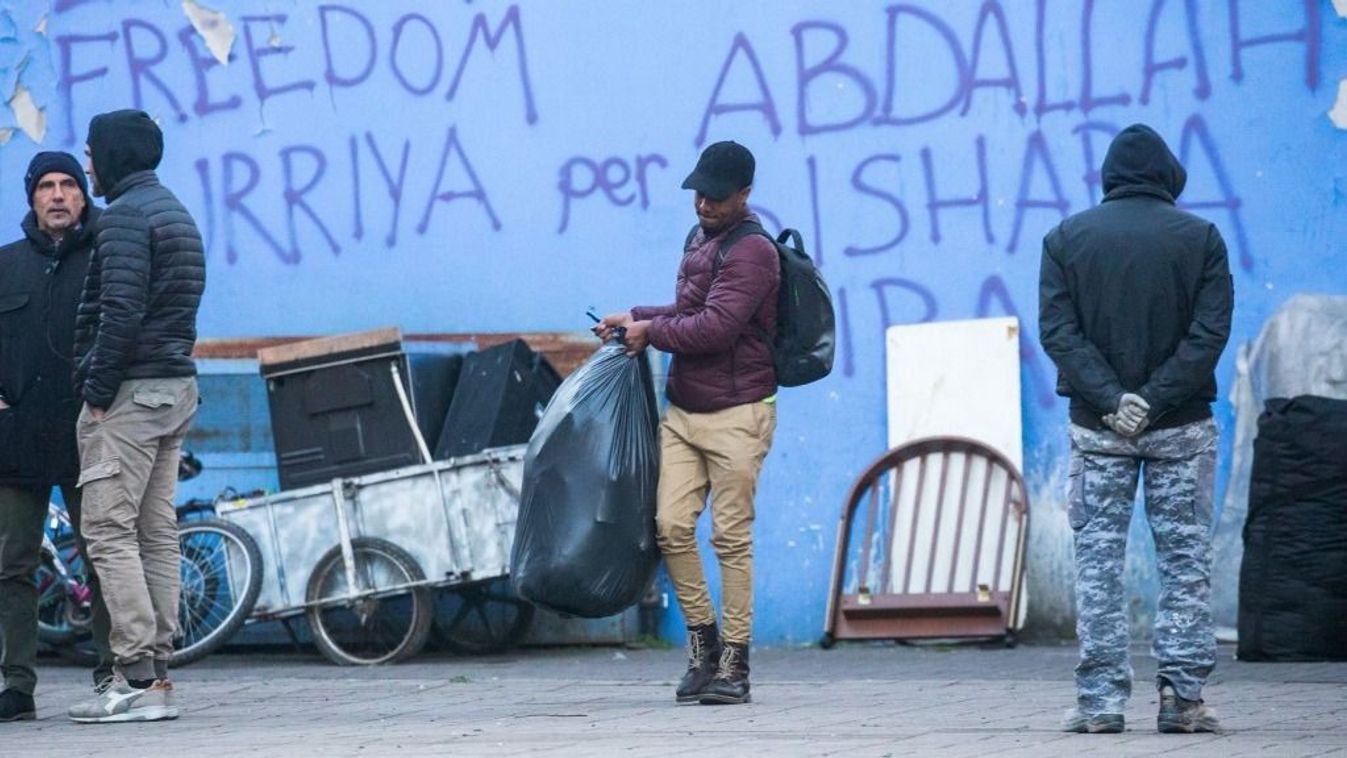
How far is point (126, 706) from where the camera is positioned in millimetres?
7480

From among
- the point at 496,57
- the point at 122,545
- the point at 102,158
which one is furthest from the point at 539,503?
the point at 496,57

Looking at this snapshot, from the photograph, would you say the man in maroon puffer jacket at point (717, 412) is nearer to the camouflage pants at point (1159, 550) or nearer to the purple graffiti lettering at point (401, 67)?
the camouflage pants at point (1159, 550)

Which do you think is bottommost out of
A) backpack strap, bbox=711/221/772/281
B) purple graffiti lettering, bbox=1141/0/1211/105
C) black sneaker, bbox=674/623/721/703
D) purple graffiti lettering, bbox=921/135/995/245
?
black sneaker, bbox=674/623/721/703

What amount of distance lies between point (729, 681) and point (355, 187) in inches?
155

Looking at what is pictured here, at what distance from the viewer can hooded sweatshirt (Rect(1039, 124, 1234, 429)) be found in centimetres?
648

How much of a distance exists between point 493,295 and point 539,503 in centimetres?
288

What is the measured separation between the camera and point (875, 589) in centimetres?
996

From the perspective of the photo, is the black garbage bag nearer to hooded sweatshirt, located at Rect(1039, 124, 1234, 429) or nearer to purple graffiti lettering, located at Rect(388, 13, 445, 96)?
hooded sweatshirt, located at Rect(1039, 124, 1234, 429)

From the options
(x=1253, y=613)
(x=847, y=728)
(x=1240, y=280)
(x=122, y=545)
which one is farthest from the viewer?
(x=1240, y=280)

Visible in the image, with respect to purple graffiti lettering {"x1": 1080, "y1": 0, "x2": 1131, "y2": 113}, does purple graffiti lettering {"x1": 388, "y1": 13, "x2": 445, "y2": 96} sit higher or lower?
higher

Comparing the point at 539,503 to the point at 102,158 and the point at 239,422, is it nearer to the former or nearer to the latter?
the point at 102,158

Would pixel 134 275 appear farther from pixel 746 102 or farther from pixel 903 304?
pixel 903 304

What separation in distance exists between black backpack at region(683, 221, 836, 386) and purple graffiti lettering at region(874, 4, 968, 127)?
240cm

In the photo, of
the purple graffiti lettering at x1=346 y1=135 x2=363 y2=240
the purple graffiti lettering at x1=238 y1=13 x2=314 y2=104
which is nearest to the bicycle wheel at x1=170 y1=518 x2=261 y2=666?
the purple graffiti lettering at x1=346 y1=135 x2=363 y2=240
